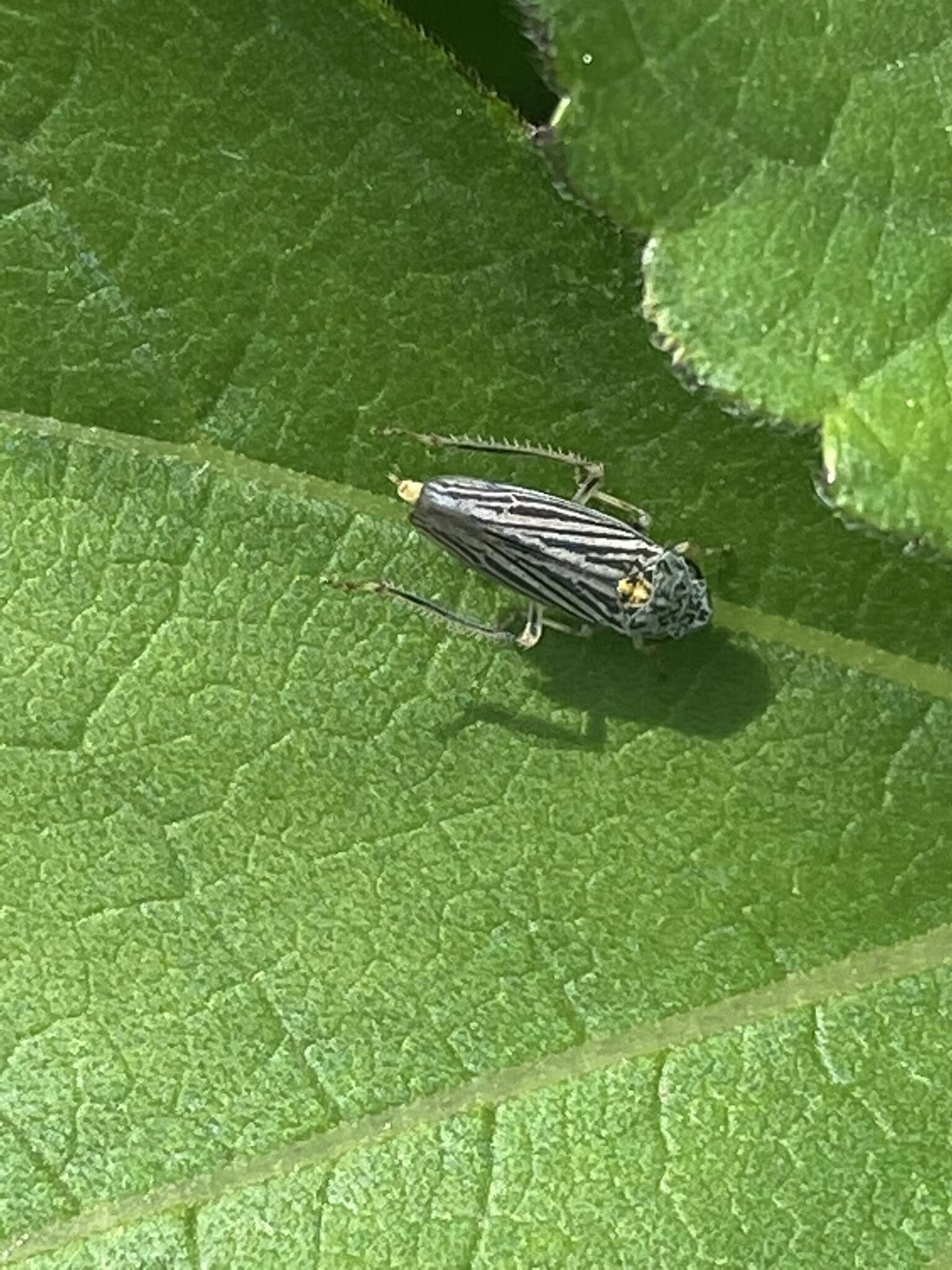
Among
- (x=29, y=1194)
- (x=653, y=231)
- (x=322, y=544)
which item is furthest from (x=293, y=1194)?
(x=653, y=231)

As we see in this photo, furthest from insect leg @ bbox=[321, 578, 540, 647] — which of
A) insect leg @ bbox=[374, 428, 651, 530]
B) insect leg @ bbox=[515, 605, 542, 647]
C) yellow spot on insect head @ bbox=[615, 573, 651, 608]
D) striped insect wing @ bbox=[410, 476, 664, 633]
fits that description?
insect leg @ bbox=[374, 428, 651, 530]

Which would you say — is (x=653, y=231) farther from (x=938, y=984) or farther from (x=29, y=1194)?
(x=29, y=1194)

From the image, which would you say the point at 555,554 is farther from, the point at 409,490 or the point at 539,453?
the point at 409,490

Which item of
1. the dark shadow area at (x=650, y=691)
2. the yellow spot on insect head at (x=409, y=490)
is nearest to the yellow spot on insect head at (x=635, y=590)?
the dark shadow area at (x=650, y=691)

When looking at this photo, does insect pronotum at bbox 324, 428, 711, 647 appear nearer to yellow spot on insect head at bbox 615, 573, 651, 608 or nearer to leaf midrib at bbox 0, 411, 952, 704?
yellow spot on insect head at bbox 615, 573, 651, 608

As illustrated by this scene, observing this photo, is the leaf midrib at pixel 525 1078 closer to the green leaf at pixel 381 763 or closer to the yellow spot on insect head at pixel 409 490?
the green leaf at pixel 381 763
